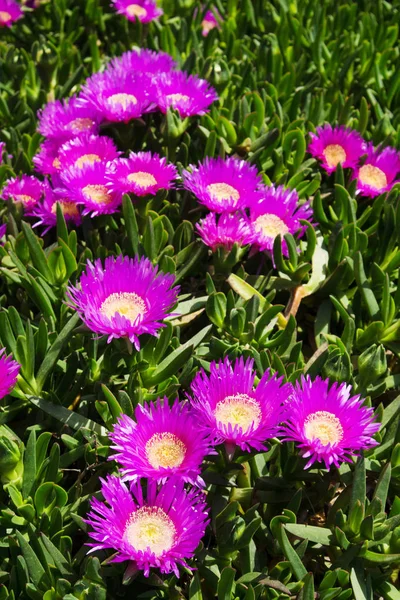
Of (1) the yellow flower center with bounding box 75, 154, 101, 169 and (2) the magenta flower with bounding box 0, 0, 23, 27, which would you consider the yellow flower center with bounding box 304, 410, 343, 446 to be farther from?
(2) the magenta flower with bounding box 0, 0, 23, 27

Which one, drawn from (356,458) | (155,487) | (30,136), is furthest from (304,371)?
(30,136)

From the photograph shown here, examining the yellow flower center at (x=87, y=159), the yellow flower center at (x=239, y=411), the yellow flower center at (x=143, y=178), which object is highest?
the yellow flower center at (x=87, y=159)

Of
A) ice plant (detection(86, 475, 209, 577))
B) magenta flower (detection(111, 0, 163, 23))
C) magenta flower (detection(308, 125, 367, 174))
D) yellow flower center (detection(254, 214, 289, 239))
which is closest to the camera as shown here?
ice plant (detection(86, 475, 209, 577))

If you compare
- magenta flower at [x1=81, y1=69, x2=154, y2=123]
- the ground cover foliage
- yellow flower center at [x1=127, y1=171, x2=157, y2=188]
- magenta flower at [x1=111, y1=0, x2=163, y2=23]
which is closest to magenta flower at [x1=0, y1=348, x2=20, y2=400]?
the ground cover foliage

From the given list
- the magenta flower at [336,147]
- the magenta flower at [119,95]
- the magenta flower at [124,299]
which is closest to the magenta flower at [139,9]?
the magenta flower at [119,95]

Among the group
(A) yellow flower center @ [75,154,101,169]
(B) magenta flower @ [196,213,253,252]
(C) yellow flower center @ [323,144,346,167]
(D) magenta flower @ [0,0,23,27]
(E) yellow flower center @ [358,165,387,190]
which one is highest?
(D) magenta flower @ [0,0,23,27]

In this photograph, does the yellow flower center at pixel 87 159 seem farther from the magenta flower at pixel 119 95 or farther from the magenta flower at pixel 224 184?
the magenta flower at pixel 224 184
